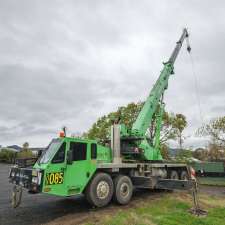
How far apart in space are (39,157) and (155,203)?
184 inches

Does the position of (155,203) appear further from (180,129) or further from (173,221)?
(180,129)

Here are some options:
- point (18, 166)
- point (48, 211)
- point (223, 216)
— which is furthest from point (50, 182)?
point (223, 216)

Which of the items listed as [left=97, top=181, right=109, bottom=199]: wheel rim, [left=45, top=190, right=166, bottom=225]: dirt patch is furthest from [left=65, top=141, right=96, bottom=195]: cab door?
[left=45, top=190, right=166, bottom=225]: dirt patch

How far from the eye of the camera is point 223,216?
320 inches

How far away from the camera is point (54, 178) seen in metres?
8.11

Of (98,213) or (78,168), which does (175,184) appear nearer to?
(98,213)

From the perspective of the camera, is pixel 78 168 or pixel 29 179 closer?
pixel 29 179

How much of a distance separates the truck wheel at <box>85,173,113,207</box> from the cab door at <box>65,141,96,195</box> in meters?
0.34

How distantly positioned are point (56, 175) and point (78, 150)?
120cm

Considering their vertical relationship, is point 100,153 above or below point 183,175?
above

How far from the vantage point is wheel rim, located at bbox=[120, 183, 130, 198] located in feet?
33.0

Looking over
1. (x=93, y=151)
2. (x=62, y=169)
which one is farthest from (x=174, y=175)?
(x=62, y=169)

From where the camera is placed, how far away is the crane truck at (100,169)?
27.0ft

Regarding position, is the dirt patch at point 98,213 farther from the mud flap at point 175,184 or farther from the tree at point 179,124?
the tree at point 179,124
